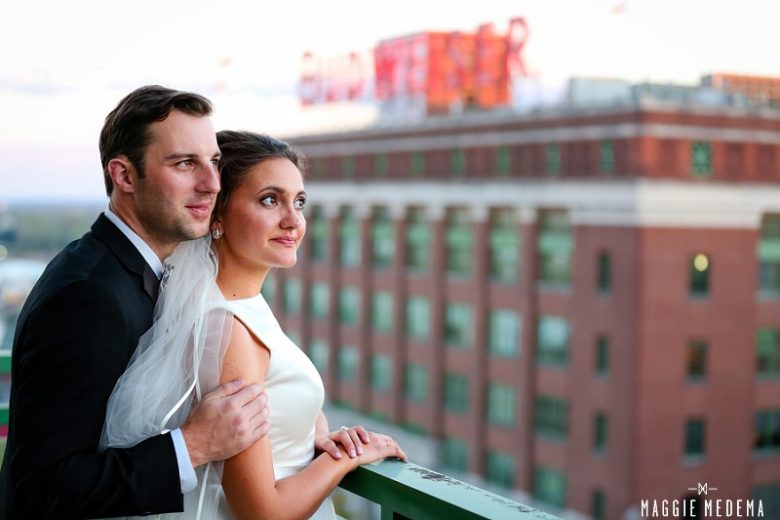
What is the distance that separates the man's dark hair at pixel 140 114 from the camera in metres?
3.13

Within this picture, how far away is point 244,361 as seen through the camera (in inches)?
121

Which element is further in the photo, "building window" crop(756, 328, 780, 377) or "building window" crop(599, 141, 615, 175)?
"building window" crop(756, 328, 780, 377)

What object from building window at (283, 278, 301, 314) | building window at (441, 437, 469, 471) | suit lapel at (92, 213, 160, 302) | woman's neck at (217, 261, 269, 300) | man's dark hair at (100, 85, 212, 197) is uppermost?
man's dark hair at (100, 85, 212, 197)

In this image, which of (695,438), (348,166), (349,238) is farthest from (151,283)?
(349,238)

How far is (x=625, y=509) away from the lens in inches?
1732

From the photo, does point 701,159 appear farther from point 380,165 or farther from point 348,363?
point 348,363

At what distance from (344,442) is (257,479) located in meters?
0.40

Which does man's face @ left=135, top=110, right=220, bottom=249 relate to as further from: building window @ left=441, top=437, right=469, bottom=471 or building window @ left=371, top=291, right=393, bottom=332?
building window @ left=371, top=291, right=393, bottom=332

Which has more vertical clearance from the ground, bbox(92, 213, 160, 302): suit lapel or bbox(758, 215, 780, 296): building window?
bbox(92, 213, 160, 302): suit lapel

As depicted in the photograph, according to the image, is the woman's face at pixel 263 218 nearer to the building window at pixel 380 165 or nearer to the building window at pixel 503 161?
the building window at pixel 503 161

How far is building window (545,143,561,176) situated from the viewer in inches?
1914

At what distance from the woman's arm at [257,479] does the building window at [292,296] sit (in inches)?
2716

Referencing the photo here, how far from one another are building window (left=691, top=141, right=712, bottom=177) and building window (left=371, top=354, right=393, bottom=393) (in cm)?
2343

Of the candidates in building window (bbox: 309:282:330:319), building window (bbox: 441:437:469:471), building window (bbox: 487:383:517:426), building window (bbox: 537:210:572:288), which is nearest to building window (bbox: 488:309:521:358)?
building window (bbox: 487:383:517:426)
